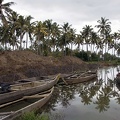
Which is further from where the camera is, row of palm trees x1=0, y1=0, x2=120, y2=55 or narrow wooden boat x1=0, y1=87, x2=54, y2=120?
row of palm trees x1=0, y1=0, x2=120, y2=55

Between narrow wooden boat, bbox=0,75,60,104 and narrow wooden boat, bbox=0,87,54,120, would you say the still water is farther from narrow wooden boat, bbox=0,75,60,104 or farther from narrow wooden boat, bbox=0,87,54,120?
narrow wooden boat, bbox=0,75,60,104

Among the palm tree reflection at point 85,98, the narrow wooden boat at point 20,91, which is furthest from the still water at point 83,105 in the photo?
the narrow wooden boat at point 20,91

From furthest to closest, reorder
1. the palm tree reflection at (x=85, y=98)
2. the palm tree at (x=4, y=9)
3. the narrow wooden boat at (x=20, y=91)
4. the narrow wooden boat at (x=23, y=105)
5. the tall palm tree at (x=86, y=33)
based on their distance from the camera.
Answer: the tall palm tree at (x=86, y=33)
the palm tree at (x=4, y=9)
the palm tree reflection at (x=85, y=98)
the narrow wooden boat at (x=20, y=91)
the narrow wooden boat at (x=23, y=105)

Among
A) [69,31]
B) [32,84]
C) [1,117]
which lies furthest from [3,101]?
[69,31]

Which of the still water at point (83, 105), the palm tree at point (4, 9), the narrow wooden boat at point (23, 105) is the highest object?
the palm tree at point (4, 9)

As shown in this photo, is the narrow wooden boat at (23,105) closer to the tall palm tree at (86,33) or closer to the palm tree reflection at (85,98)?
the palm tree reflection at (85,98)

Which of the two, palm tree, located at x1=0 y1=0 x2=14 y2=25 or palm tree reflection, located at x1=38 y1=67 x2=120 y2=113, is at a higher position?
palm tree, located at x1=0 y1=0 x2=14 y2=25

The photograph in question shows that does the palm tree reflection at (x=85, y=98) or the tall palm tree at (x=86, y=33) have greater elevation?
the tall palm tree at (x=86, y=33)

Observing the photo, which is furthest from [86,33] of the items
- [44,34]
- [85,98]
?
[85,98]

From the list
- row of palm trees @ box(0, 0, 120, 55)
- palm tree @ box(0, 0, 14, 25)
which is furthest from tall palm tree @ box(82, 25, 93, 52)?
palm tree @ box(0, 0, 14, 25)

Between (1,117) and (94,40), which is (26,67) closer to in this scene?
(1,117)

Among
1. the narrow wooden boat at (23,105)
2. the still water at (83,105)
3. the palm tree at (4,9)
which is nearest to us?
the narrow wooden boat at (23,105)

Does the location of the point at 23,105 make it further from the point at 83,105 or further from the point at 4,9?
the point at 4,9

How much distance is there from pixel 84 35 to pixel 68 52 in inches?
344
